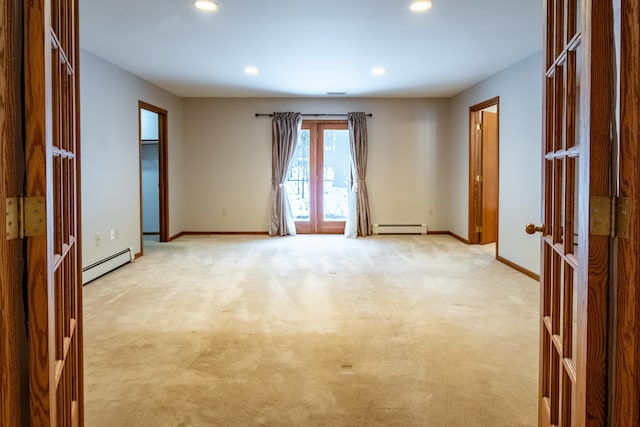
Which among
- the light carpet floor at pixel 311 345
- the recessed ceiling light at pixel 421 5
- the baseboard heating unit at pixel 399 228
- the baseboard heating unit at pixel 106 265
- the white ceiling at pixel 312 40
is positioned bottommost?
the light carpet floor at pixel 311 345

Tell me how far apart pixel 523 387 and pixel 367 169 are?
5967 mm

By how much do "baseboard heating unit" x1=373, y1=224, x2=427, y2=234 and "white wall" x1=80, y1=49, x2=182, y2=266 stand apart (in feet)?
12.9

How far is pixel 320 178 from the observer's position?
27.0 feet

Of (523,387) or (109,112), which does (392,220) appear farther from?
(523,387)

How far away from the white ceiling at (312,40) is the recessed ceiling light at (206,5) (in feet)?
0.19

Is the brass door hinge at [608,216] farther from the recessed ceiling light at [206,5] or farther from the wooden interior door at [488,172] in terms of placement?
the wooden interior door at [488,172]

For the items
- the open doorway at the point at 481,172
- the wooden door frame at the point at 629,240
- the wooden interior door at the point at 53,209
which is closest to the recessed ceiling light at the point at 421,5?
the wooden interior door at the point at 53,209

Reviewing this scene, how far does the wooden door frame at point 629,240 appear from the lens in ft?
3.34

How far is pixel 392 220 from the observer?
324 inches

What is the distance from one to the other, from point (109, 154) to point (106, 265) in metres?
1.23

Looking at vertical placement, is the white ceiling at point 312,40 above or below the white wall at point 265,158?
above

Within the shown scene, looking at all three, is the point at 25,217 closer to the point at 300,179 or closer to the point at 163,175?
the point at 163,175

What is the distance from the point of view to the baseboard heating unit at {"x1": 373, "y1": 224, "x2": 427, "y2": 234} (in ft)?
26.9

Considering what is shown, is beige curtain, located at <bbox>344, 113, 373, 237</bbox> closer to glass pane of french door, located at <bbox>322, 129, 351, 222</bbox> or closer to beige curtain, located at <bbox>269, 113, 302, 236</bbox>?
glass pane of french door, located at <bbox>322, 129, 351, 222</bbox>
